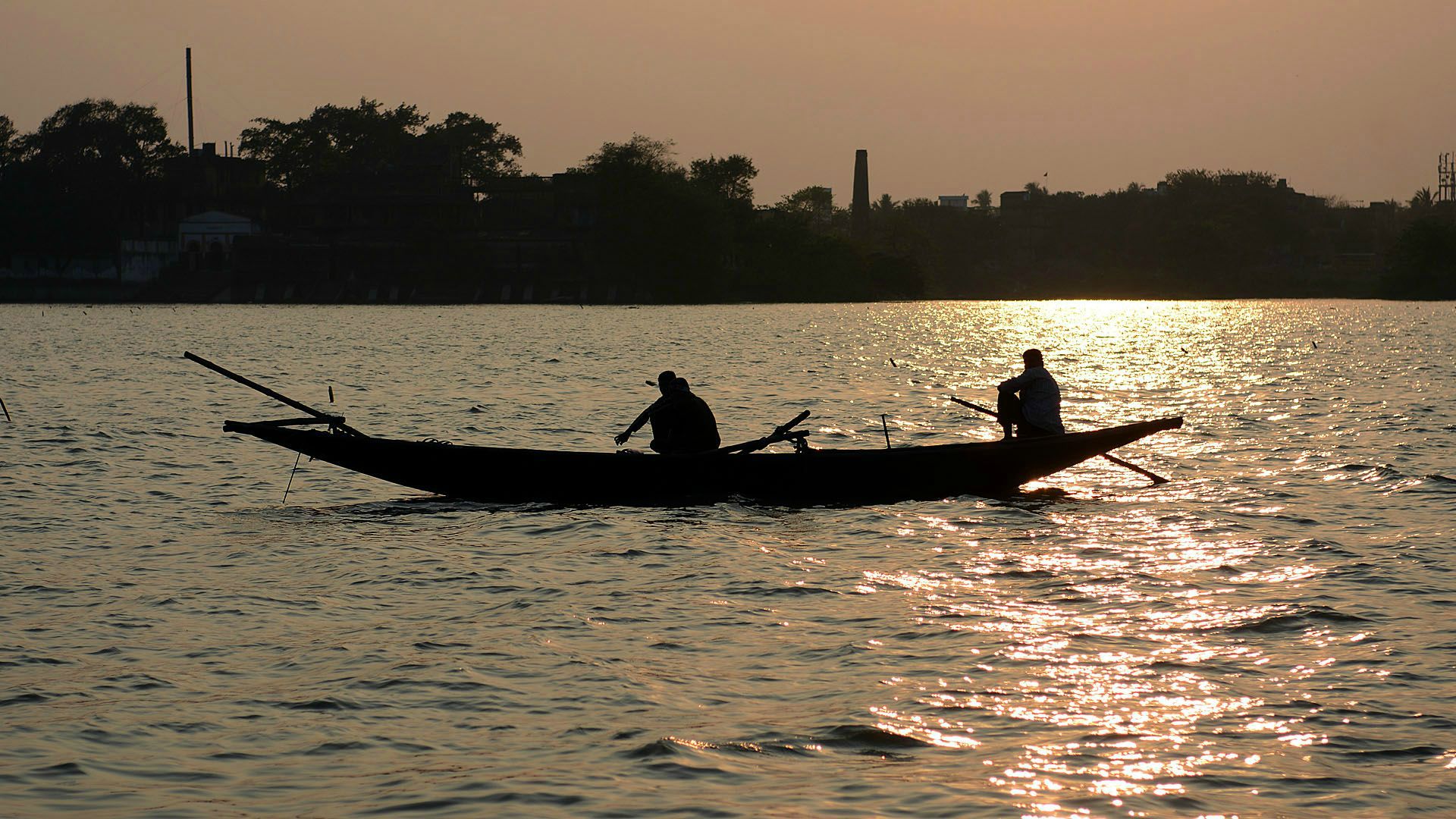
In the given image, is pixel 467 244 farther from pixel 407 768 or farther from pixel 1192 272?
pixel 407 768

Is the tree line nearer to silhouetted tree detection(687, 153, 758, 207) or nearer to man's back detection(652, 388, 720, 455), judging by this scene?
silhouetted tree detection(687, 153, 758, 207)

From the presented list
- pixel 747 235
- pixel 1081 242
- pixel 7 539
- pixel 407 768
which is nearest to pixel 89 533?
pixel 7 539

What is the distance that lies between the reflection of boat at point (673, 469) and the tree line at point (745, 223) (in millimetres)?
96859

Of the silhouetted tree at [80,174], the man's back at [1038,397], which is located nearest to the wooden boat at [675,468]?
the man's back at [1038,397]

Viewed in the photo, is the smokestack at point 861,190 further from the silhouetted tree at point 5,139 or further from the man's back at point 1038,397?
the man's back at point 1038,397

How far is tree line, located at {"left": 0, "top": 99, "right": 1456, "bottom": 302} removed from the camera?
114m

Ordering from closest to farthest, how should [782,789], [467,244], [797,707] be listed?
[782,789], [797,707], [467,244]

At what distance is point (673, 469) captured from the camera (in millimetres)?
14945

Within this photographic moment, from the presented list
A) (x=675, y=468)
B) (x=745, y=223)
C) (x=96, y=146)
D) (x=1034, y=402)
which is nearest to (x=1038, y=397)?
(x=1034, y=402)

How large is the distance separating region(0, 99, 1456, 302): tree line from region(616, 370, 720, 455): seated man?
9718 centimetres

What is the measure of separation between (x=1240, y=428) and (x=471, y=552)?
1668 centimetres

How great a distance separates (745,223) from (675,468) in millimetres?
108571

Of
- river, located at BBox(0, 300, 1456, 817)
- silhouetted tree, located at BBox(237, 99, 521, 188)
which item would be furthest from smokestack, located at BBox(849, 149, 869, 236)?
river, located at BBox(0, 300, 1456, 817)

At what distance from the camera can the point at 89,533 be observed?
14.5m
